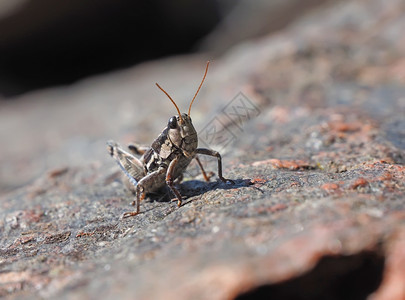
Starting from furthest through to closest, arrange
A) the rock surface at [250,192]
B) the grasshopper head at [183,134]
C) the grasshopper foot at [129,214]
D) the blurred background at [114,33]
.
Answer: the blurred background at [114,33] < the grasshopper head at [183,134] < the grasshopper foot at [129,214] < the rock surface at [250,192]

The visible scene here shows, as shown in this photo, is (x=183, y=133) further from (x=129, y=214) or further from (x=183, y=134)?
(x=129, y=214)

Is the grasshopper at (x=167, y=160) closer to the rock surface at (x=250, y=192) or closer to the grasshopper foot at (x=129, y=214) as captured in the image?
the grasshopper foot at (x=129, y=214)

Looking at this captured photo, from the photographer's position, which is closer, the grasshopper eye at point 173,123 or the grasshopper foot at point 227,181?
the grasshopper foot at point 227,181

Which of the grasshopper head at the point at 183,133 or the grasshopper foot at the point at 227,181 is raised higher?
the grasshopper head at the point at 183,133

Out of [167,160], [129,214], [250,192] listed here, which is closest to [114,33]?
[167,160]

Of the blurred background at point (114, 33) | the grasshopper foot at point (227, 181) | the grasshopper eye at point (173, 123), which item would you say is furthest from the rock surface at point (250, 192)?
the blurred background at point (114, 33)

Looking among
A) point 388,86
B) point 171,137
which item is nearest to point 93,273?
point 171,137
